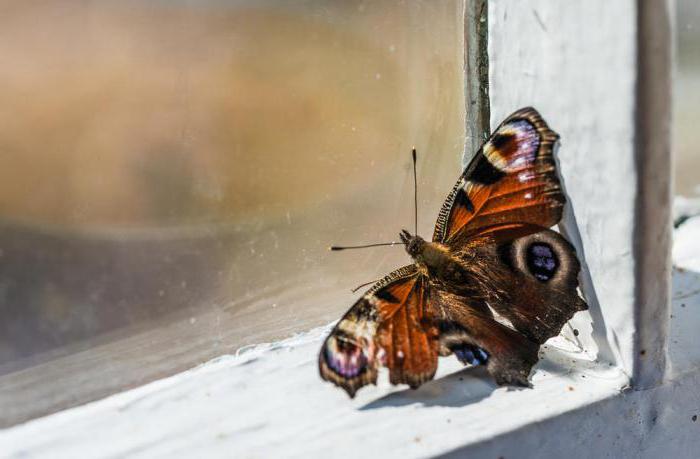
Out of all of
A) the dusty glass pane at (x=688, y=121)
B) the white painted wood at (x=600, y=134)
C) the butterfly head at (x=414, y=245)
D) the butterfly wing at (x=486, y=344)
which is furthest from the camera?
the dusty glass pane at (x=688, y=121)

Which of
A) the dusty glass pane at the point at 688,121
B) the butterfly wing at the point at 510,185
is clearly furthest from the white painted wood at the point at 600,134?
the dusty glass pane at the point at 688,121

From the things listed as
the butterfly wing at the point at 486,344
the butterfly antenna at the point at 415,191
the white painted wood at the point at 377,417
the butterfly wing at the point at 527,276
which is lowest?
the white painted wood at the point at 377,417

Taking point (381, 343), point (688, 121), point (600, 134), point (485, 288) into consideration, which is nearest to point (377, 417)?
point (381, 343)

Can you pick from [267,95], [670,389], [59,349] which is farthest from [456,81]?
[59,349]

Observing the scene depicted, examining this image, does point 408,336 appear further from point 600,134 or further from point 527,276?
point 600,134

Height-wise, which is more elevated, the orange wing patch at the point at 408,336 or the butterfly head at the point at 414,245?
the butterfly head at the point at 414,245

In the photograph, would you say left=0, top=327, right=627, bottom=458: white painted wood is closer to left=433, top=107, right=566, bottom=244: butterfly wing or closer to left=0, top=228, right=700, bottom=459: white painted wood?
left=0, top=228, right=700, bottom=459: white painted wood

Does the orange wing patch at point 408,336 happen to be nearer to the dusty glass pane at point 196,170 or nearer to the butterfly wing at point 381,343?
the butterfly wing at point 381,343
